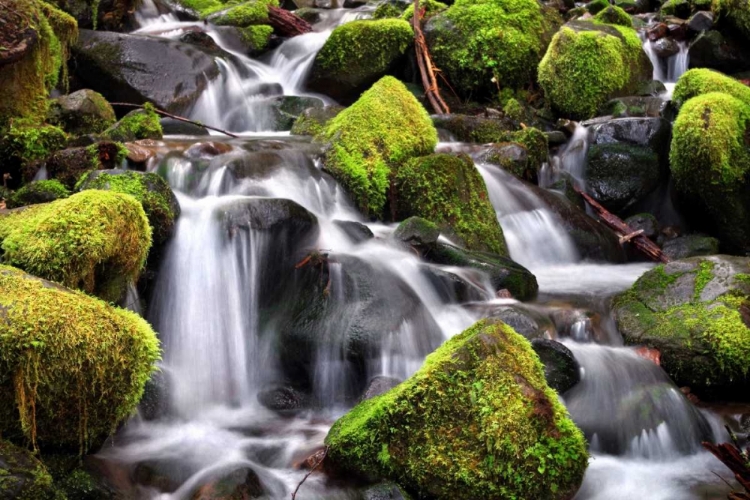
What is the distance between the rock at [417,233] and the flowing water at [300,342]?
15 cm

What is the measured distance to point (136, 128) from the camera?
7531 mm

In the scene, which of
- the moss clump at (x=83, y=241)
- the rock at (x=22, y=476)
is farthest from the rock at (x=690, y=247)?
the rock at (x=22, y=476)

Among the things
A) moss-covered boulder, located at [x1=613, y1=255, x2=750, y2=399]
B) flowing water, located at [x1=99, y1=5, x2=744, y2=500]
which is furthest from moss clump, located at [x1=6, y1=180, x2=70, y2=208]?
moss-covered boulder, located at [x1=613, y1=255, x2=750, y2=399]

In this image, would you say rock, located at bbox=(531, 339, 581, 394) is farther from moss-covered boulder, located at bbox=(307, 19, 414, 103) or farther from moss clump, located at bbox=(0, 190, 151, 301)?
moss-covered boulder, located at bbox=(307, 19, 414, 103)

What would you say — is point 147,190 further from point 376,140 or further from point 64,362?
point 376,140

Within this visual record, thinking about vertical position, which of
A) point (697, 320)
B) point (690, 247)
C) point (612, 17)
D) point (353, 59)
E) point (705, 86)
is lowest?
point (690, 247)

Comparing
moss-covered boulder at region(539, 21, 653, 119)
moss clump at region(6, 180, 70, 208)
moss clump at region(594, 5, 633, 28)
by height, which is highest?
moss clump at region(594, 5, 633, 28)

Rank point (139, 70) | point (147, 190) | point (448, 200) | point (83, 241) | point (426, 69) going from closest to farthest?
point (83, 241) < point (147, 190) < point (448, 200) < point (139, 70) < point (426, 69)

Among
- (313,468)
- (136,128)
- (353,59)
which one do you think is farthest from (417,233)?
(353,59)

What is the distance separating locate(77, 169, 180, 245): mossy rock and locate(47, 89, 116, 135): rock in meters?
2.37

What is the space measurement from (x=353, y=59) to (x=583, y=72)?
11.8 ft

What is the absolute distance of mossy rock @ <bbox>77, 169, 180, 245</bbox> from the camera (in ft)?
17.6

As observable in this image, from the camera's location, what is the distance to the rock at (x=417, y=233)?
6414 mm

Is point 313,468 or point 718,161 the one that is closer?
point 313,468
